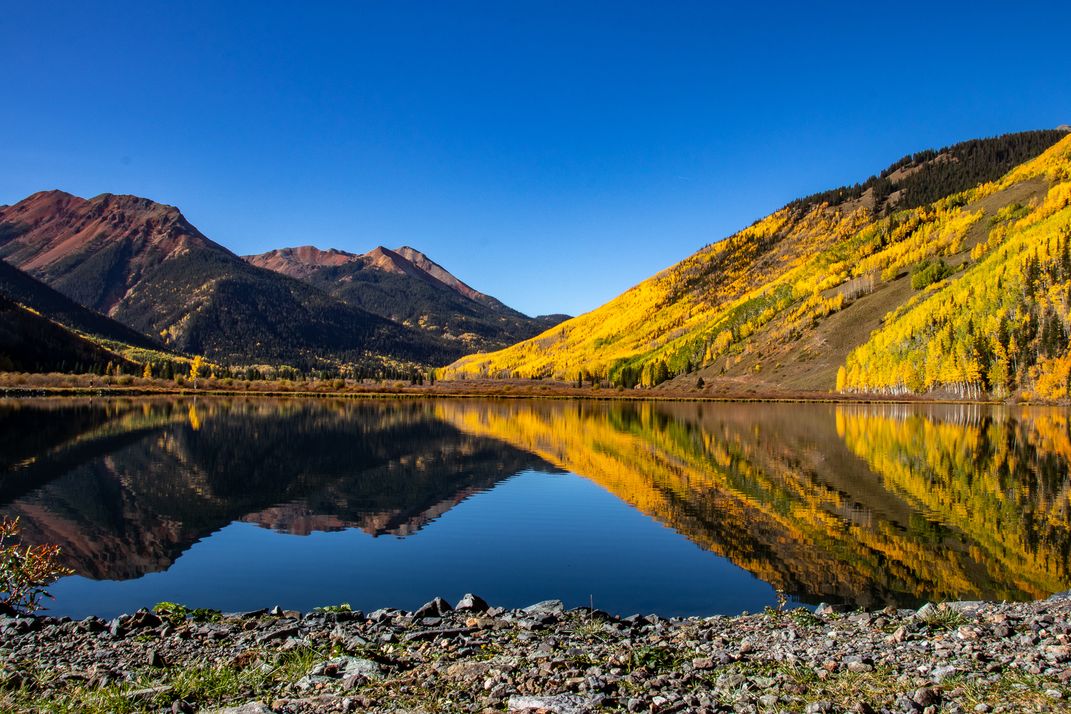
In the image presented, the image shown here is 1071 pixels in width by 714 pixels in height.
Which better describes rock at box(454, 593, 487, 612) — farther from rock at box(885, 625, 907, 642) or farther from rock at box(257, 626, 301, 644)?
rock at box(885, 625, 907, 642)

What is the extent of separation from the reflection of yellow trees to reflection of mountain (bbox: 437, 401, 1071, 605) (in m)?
0.11

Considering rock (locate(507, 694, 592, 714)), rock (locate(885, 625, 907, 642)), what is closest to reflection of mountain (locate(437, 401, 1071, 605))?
rock (locate(885, 625, 907, 642))

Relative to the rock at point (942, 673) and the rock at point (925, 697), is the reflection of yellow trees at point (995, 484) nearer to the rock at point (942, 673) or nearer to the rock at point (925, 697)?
the rock at point (942, 673)

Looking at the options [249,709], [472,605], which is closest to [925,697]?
[249,709]

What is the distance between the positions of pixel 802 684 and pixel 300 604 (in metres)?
12.5

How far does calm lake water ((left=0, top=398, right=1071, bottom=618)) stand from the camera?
62.3 feet

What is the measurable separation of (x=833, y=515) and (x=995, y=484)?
14.4 metres

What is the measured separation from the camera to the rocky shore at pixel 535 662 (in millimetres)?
9070

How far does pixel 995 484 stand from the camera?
36875 millimetres

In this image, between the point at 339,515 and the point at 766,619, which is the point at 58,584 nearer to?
the point at 339,515

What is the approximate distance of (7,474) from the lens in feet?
127

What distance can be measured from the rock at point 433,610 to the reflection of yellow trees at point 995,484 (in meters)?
15.4

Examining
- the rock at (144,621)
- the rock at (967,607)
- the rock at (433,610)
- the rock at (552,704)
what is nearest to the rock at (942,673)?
the rock at (967,607)

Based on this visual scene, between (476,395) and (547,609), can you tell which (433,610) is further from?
(476,395)
